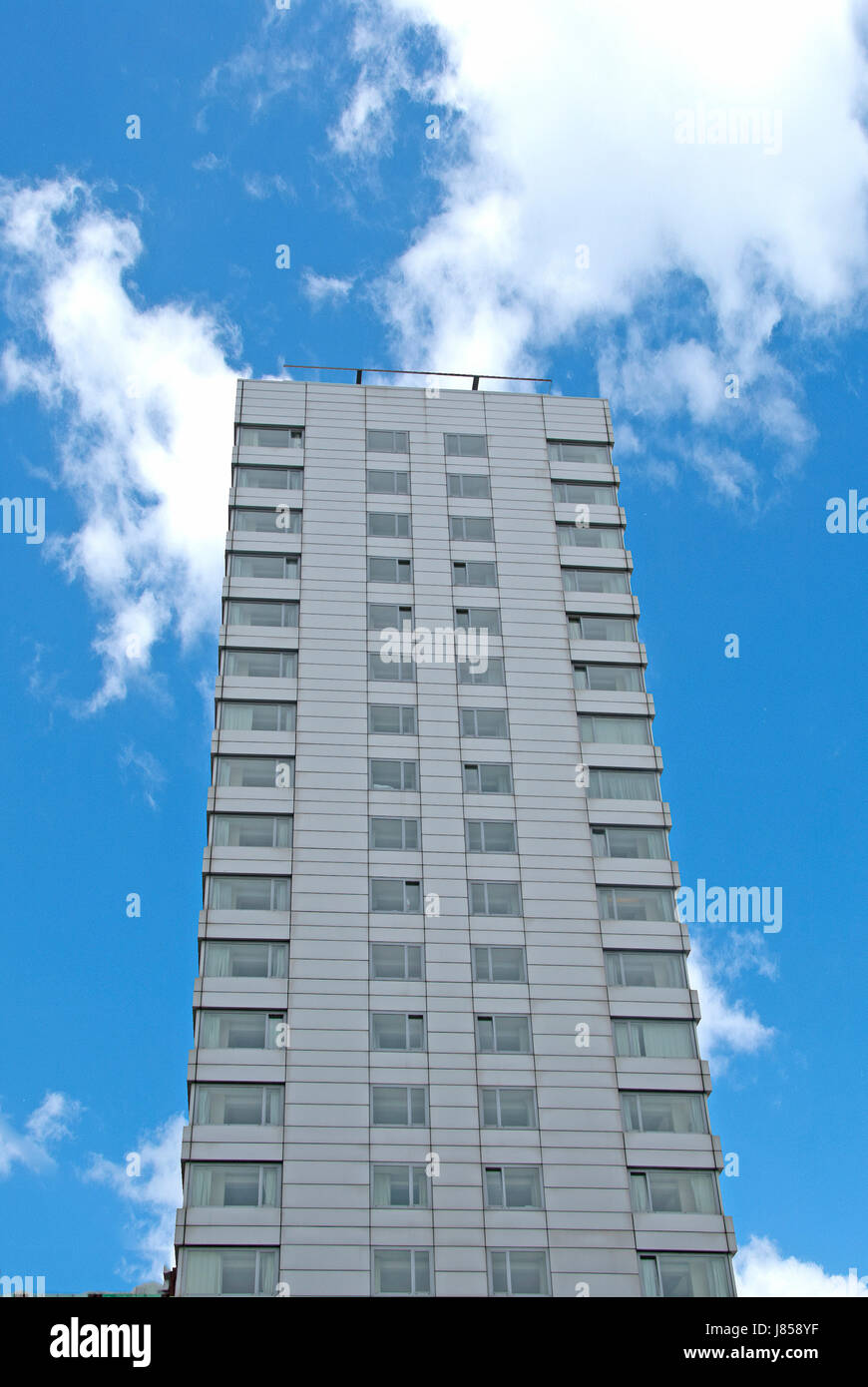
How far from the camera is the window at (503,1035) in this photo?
54250mm

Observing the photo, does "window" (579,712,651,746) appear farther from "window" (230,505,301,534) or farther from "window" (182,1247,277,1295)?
"window" (182,1247,277,1295)

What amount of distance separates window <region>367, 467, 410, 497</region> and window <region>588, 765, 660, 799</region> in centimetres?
1847

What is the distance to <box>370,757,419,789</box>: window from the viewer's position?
60719 millimetres

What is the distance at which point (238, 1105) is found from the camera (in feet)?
172

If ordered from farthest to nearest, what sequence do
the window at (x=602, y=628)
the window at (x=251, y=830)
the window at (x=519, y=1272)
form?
the window at (x=602, y=628), the window at (x=251, y=830), the window at (x=519, y=1272)

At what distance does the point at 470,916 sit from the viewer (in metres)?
57.6

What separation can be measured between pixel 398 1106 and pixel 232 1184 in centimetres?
662

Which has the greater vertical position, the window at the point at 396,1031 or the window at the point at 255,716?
the window at the point at 255,716

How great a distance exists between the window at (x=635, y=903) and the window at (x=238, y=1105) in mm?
15662

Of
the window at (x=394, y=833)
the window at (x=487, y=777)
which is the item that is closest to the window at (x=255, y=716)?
the window at (x=394, y=833)

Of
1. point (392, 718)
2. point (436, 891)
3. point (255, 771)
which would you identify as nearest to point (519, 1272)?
point (436, 891)

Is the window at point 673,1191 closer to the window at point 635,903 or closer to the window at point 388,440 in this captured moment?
the window at point 635,903

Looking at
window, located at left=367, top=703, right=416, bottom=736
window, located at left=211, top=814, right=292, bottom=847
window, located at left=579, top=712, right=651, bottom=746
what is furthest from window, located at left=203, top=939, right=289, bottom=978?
window, located at left=579, top=712, right=651, bottom=746

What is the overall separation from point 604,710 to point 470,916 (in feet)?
41.4
